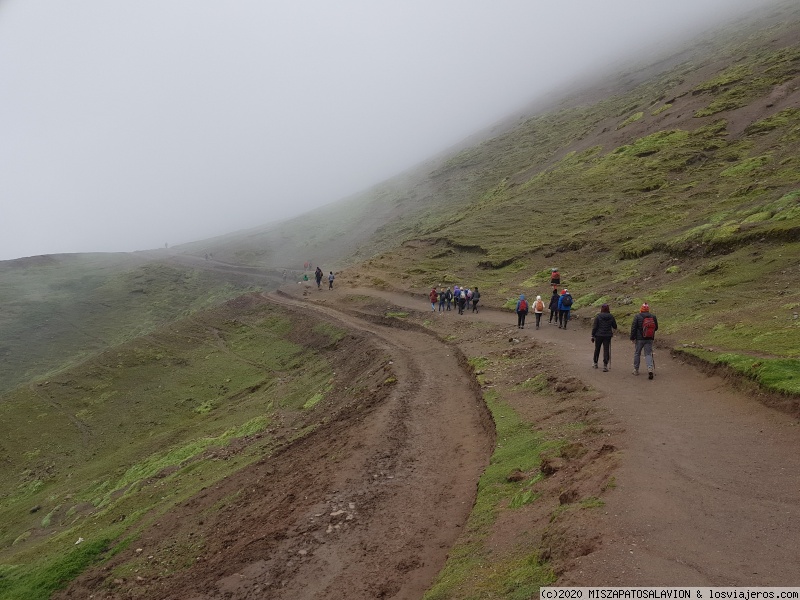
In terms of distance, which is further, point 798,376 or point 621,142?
point 621,142

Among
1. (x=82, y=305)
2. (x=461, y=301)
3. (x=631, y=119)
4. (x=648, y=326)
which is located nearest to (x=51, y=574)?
(x=648, y=326)

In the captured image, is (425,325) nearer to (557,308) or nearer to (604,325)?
(557,308)

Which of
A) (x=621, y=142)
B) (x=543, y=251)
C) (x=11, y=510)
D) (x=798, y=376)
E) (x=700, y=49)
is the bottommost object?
(x=11, y=510)

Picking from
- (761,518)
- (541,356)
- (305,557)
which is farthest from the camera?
(541,356)

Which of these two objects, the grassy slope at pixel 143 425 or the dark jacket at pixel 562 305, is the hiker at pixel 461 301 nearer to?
the grassy slope at pixel 143 425

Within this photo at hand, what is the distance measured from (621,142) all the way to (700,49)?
50.1m

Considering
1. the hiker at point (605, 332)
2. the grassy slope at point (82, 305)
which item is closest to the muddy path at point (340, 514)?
the hiker at point (605, 332)

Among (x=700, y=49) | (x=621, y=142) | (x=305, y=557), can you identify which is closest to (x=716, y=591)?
(x=305, y=557)

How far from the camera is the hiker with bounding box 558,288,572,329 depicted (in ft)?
89.8

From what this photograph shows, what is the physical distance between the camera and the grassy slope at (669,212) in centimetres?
2378

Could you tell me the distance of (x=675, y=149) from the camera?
5669 centimetres

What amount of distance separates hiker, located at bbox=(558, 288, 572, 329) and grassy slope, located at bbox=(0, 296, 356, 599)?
12.5 m

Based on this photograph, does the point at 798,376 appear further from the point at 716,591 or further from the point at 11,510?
the point at 11,510

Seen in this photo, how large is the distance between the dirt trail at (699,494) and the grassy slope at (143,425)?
13967 millimetres
